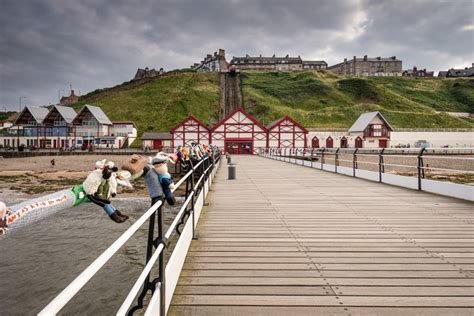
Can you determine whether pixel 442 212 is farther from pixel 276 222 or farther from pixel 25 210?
pixel 25 210

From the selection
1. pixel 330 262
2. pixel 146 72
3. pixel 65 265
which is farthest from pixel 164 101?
pixel 330 262

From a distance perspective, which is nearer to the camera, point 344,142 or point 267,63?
point 344,142

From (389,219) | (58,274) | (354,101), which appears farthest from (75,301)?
(354,101)

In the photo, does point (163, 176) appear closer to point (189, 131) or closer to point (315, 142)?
point (189, 131)

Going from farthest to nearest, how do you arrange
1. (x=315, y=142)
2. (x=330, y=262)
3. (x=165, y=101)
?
(x=165, y=101), (x=315, y=142), (x=330, y=262)

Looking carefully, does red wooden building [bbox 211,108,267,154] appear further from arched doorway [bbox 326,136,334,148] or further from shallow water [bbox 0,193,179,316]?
shallow water [bbox 0,193,179,316]

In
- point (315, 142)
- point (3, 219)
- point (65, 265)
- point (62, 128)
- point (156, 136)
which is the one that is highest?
point (62, 128)

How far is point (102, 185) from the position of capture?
239 cm

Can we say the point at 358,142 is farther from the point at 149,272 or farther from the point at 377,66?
the point at 377,66

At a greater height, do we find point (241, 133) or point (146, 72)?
point (146, 72)

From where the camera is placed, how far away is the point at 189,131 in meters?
58.5

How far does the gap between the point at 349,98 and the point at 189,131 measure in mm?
68435

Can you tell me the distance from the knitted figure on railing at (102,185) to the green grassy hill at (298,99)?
77.2 metres

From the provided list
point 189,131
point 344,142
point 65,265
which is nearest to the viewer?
point 65,265
